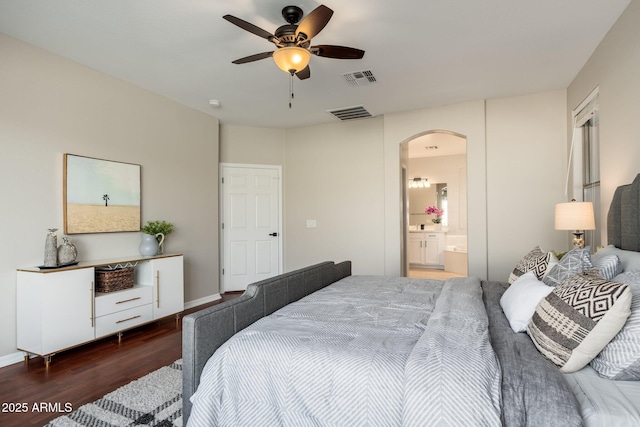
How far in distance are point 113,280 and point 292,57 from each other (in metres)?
2.61

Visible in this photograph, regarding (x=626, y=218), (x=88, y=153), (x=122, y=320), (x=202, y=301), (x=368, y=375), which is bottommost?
(x=202, y=301)

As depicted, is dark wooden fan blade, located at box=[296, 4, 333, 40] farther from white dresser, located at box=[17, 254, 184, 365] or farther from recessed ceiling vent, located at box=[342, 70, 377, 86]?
white dresser, located at box=[17, 254, 184, 365]

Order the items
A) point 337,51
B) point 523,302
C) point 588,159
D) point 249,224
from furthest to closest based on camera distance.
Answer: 1. point 249,224
2. point 588,159
3. point 337,51
4. point 523,302

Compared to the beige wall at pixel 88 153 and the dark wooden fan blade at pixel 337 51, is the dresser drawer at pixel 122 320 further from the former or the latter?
the dark wooden fan blade at pixel 337 51

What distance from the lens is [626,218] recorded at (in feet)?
6.98

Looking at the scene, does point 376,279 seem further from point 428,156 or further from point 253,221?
point 428,156

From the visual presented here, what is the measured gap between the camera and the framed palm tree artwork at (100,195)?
318 cm

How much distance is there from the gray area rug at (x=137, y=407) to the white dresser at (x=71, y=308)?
36.2 inches

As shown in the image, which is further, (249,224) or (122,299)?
(249,224)

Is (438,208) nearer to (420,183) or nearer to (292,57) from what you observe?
(420,183)

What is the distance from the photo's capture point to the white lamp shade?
2.83 metres

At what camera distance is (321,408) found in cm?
133

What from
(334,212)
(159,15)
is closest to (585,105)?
(334,212)

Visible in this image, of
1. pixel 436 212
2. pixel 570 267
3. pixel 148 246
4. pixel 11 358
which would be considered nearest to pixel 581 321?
pixel 570 267
